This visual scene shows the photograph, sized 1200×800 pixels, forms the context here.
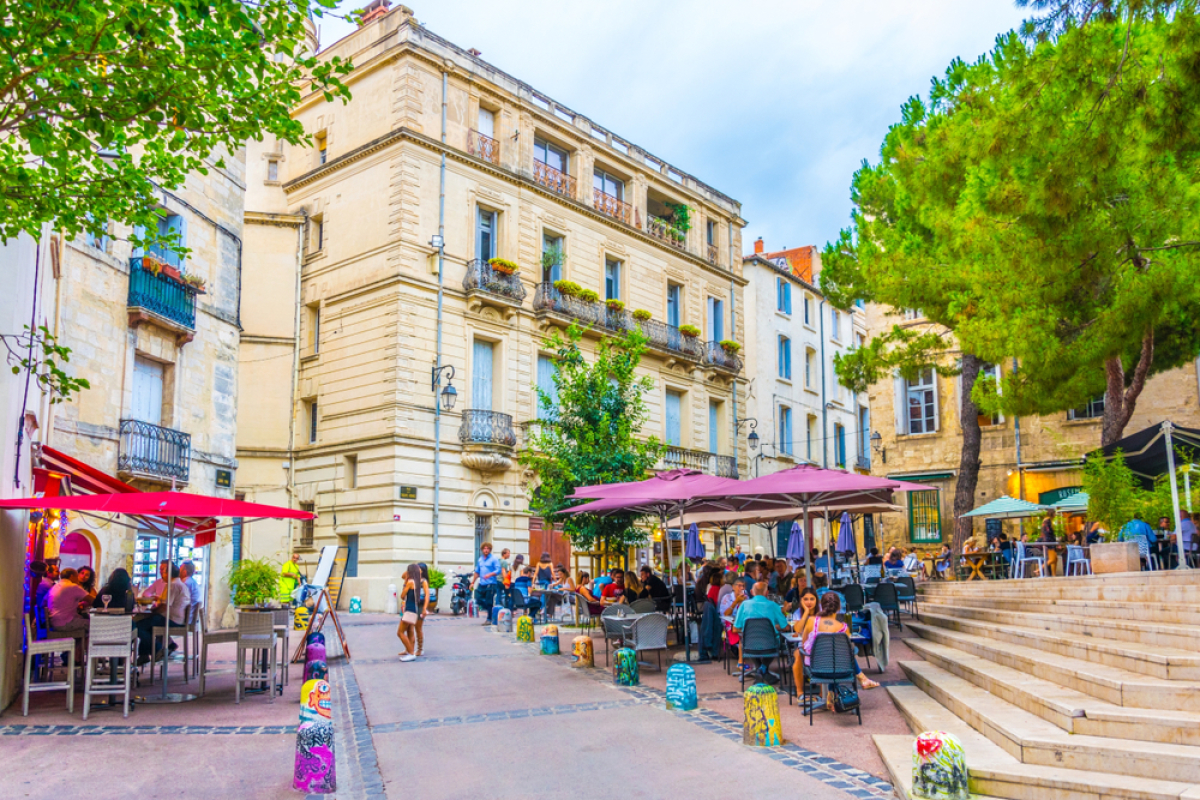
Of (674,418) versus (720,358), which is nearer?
(674,418)

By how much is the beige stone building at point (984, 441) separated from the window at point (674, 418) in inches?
245

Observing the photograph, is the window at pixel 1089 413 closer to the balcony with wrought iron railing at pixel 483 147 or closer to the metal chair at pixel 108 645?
the balcony with wrought iron railing at pixel 483 147

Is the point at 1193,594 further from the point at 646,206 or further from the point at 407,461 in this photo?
the point at 646,206

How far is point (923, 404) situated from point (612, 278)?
411 inches

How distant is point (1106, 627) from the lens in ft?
27.5

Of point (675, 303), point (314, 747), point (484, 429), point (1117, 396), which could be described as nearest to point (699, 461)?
point (675, 303)

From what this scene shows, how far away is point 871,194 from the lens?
22219 mm

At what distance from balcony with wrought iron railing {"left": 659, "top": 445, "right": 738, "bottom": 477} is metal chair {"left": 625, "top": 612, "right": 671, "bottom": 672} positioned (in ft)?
57.7

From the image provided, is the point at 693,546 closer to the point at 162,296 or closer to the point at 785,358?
the point at 162,296

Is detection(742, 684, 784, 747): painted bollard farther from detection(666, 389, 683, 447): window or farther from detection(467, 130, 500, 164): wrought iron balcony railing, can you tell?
detection(666, 389, 683, 447): window

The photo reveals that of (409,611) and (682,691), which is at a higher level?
(409,611)

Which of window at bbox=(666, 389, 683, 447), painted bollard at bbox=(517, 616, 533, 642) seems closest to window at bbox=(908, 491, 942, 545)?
window at bbox=(666, 389, 683, 447)

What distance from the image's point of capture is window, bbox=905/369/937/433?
29.5m

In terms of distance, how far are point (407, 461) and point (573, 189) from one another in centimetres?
1049
